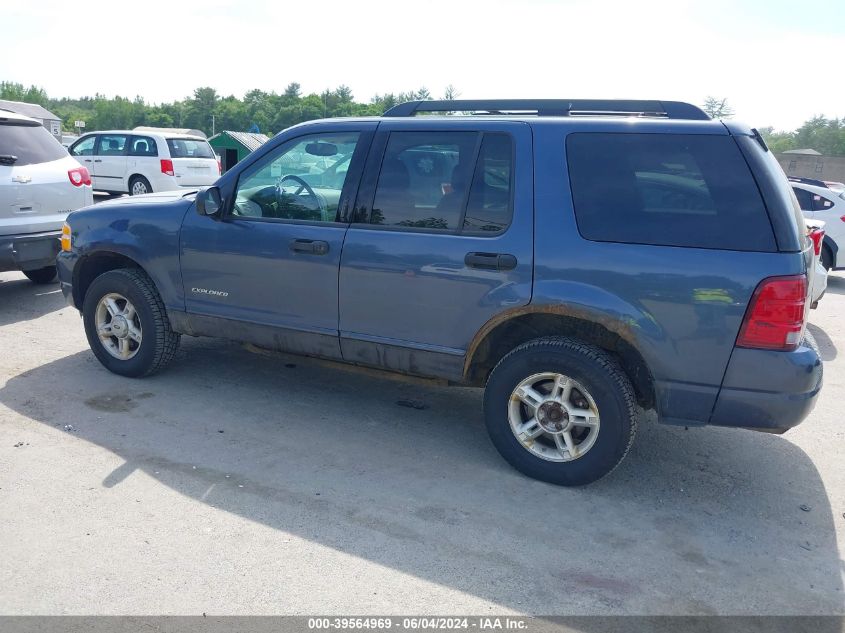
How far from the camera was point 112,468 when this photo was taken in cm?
386

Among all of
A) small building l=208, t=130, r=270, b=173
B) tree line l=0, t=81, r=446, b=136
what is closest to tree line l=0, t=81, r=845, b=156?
tree line l=0, t=81, r=446, b=136

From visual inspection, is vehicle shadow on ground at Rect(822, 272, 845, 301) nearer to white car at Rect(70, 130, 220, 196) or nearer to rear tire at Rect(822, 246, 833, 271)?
rear tire at Rect(822, 246, 833, 271)

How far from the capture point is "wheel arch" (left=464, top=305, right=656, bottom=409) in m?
3.66

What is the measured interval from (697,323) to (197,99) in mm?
114447

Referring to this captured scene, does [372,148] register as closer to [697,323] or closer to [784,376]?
[697,323]

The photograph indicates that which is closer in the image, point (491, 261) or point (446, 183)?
point (491, 261)

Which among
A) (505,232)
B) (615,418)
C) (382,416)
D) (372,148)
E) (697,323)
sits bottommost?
(382,416)

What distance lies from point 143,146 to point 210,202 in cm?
1249

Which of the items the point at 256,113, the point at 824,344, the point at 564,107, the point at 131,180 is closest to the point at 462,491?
the point at 564,107

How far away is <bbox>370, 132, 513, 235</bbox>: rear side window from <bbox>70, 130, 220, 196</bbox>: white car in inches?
486

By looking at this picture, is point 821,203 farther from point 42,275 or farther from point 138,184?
point 138,184

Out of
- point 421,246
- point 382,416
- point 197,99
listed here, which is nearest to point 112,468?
point 382,416

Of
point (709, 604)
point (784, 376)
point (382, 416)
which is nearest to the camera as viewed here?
point (709, 604)

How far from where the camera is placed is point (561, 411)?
379cm
